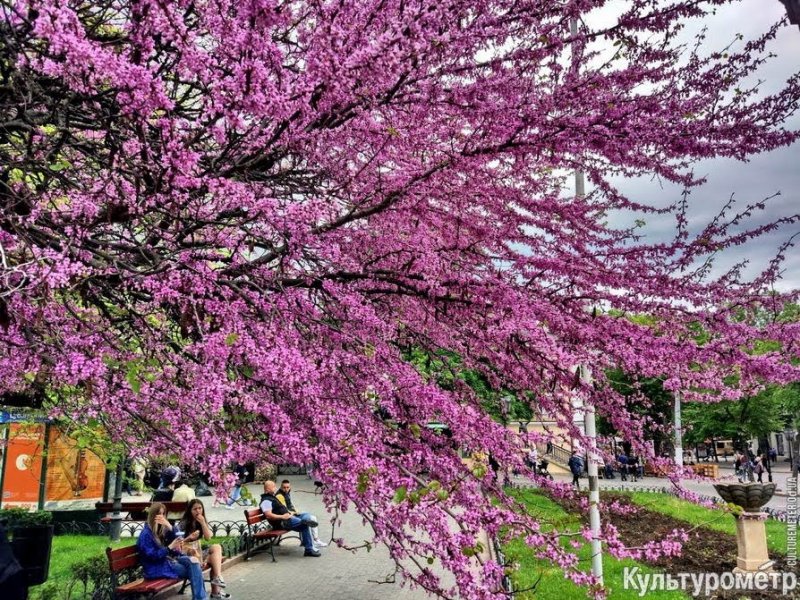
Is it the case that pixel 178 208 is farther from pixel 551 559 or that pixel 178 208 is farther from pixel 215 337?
pixel 551 559

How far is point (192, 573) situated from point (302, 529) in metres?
4.07

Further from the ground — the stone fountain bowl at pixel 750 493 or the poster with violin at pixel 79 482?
the stone fountain bowl at pixel 750 493

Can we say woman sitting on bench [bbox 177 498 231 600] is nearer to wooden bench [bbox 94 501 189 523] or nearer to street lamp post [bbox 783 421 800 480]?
wooden bench [bbox 94 501 189 523]

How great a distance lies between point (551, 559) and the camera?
3.39m

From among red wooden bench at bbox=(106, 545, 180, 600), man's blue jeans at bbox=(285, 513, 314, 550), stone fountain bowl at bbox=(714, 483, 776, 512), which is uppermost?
stone fountain bowl at bbox=(714, 483, 776, 512)

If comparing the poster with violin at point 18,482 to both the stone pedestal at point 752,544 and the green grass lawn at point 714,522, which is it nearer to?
the green grass lawn at point 714,522

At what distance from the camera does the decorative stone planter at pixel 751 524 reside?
9.66 meters

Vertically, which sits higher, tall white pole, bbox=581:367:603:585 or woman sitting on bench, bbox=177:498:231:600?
tall white pole, bbox=581:367:603:585

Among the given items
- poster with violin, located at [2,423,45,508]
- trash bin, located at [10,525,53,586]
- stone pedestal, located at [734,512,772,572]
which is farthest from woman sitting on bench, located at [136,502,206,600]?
poster with violin, located at [2,423,45,508]

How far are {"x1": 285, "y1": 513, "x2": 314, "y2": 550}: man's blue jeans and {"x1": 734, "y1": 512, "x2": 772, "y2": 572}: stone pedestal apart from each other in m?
7.86

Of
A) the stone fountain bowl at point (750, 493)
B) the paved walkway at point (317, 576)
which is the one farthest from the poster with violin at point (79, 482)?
the stone fountain bowl at point (750, 493)

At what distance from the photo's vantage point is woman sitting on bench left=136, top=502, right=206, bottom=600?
8.22 meters

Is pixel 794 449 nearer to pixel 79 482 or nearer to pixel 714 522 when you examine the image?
pixel 714 522

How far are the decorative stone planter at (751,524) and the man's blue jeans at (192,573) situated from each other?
808cm
